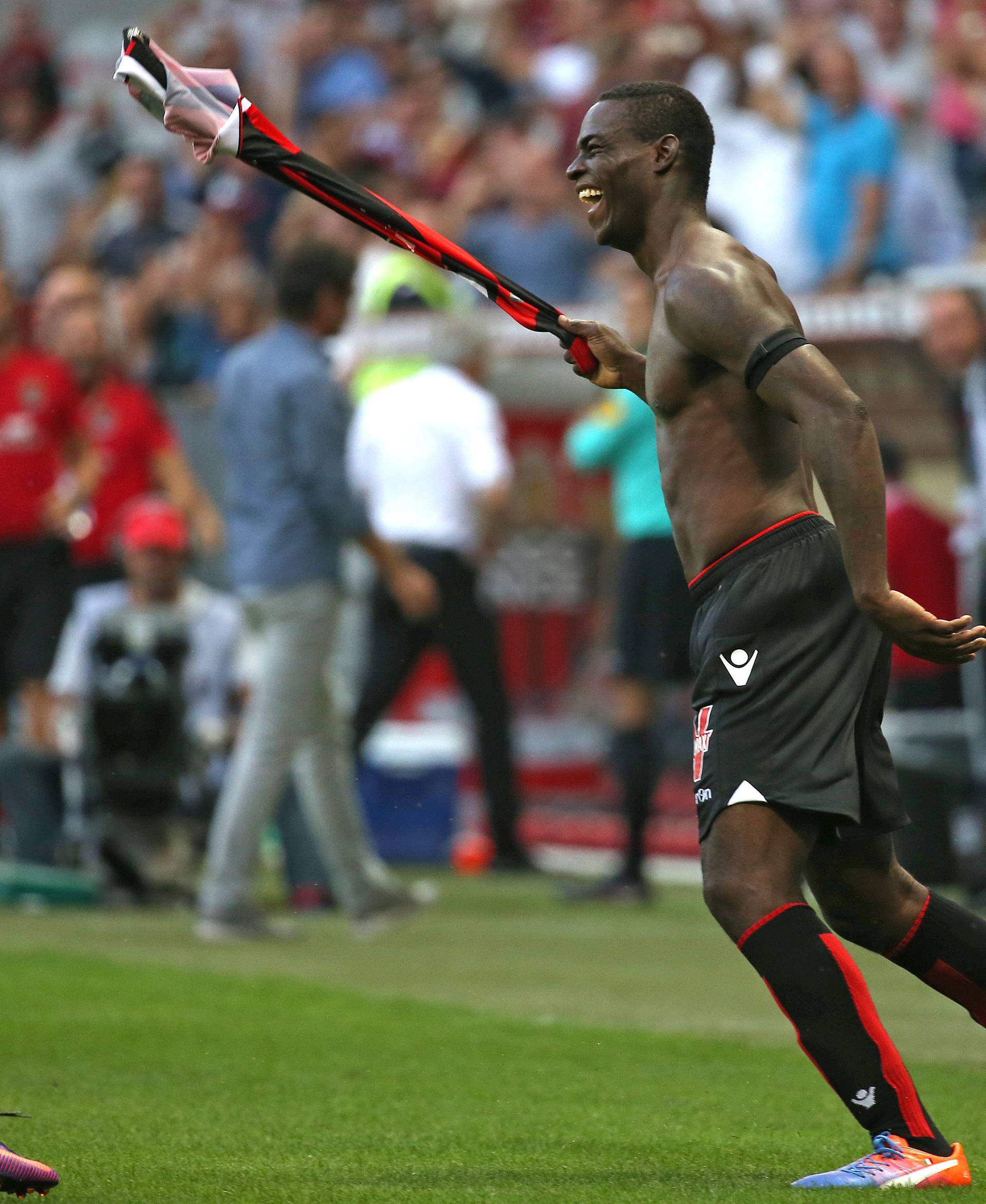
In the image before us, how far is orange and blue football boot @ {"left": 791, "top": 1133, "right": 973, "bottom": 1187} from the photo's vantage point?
145 inches

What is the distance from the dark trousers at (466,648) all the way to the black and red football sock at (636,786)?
3.24 ft

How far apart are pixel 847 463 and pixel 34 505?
699 centimetres

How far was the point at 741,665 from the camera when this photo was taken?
3.90 meters

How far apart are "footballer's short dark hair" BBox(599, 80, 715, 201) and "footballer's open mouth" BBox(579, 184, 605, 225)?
14cm

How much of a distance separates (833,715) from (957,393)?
16.7 ft

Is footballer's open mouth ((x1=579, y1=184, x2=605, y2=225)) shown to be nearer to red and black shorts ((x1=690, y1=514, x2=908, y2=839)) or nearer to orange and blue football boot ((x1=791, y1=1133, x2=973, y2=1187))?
red and black shorts ((x1=690, y1=514, x2=908, y2=839))

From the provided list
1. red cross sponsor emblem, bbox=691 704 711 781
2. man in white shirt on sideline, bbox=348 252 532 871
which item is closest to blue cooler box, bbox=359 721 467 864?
man in white shirt on sideline, bbox=348 252 532 871

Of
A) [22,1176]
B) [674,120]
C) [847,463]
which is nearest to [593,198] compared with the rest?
[674,120]

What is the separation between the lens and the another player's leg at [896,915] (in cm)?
405

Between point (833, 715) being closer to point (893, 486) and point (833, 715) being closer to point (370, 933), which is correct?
point (370, 933)

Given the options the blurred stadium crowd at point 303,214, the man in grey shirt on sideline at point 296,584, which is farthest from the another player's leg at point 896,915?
the blurred stadium crowd at point 303,214

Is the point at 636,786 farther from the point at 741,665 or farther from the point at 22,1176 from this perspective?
the point at 22,1176

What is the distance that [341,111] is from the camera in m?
15.7

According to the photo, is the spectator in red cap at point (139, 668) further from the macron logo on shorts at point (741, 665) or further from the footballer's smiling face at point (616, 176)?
the macron logo on shorts at point (741, 665)
